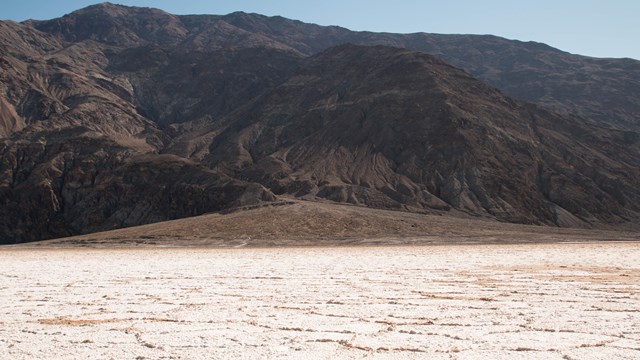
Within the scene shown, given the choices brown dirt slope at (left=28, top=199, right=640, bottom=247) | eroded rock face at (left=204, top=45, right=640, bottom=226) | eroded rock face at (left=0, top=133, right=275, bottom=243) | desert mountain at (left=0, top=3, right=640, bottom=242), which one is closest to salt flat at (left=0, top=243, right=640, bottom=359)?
brown dirt slope at (left=28, top=199, right=640, bottom=247)

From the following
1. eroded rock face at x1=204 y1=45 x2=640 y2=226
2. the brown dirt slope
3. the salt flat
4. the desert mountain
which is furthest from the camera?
eroded rock face at x1=204 y1=45 x2=640 y2=226

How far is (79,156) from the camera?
84.7 metres

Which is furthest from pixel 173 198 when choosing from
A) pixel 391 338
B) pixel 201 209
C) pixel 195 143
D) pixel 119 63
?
pixel 119 63

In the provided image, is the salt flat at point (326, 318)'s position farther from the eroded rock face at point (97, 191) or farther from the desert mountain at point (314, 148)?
the eroded rock face at point (97, 191)

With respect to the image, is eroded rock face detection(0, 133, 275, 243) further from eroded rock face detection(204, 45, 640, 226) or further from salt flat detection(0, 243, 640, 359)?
salt flat detection(0, 243, 640, 359)

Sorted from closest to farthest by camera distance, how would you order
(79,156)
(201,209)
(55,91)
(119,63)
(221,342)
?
1. (221,342)
2. (201,209)
3. (79,156)
4. (55,91)
5. (119,63)

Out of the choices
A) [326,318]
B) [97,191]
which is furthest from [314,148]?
[326,318]

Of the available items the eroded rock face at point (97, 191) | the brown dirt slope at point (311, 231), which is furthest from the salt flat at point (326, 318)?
the eroded rock face at point (97, 191)

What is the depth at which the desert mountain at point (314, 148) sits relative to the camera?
74.7 m

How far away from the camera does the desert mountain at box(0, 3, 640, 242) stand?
74.7 meters

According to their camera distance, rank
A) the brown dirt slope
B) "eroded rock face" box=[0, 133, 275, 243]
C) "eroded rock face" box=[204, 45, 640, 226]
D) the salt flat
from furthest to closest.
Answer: "eroded rock face" box=[204, 45, 640, 226] → "eroded rock face" box=[0, 133, 275, 243] → the brown dirt slope → the salt flat

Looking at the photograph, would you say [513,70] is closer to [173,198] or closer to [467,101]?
[467,101]

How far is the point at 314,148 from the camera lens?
91438 mm

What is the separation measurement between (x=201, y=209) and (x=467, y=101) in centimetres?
5075
